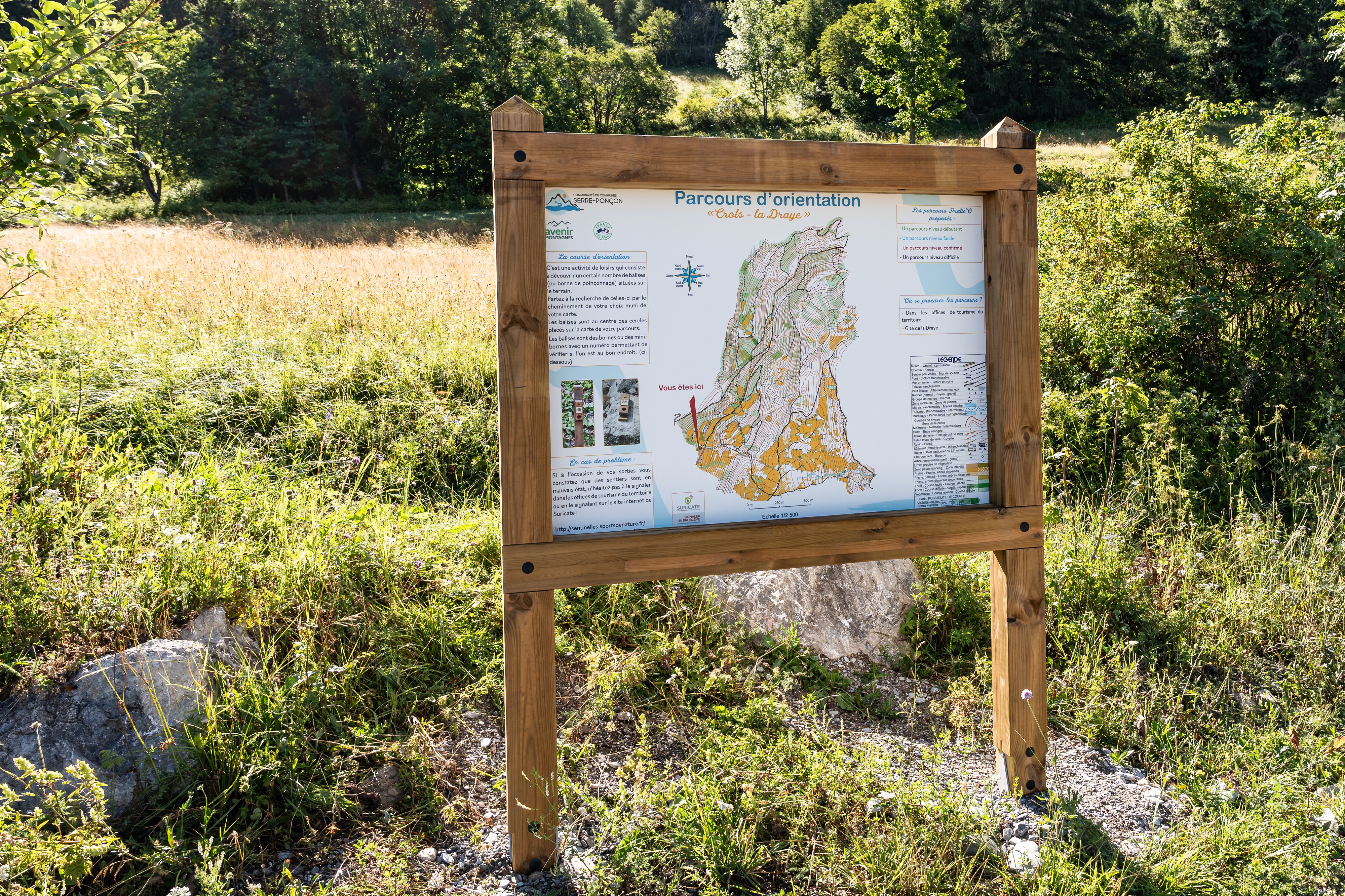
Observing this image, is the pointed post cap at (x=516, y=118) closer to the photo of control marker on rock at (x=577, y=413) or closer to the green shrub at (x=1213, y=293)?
the photo of control marker on rock at (x=577, y=413)

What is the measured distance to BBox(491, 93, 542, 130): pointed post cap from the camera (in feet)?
7.57

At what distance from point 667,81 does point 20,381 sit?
156ft

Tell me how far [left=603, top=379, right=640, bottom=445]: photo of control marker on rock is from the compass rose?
35 centimetres

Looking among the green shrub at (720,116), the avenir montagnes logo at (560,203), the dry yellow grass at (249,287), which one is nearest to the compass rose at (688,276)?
the avenir montagnes logo at (560,203)

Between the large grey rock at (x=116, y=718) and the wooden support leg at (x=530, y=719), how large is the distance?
1205mm

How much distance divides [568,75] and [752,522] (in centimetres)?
4299

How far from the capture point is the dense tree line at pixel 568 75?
1336 inches

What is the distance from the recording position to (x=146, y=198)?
30.1 meters

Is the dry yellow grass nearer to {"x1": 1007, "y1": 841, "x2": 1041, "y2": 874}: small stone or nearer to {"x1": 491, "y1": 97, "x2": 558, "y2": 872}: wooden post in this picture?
{"x1": 491, "y1": 97, "x2": 558, "y2": 872}: wooden post

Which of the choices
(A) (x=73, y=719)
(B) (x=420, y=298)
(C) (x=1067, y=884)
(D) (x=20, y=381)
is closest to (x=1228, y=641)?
(C) (x=1067, y=884)

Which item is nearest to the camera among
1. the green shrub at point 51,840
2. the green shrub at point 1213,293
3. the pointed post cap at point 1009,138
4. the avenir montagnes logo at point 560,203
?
the green shrub at point 51,840

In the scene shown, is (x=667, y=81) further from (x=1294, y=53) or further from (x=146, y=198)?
(x=1294, y=53)

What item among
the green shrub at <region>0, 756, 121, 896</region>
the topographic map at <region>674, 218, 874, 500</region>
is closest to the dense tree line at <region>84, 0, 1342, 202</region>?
the green shrub at <region>0, 756, 121, 896</region>

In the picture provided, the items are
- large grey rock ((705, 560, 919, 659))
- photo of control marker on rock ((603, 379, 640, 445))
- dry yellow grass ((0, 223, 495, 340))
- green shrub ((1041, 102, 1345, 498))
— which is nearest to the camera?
photo of control marker on rock ((603, 379, 640, 445))
